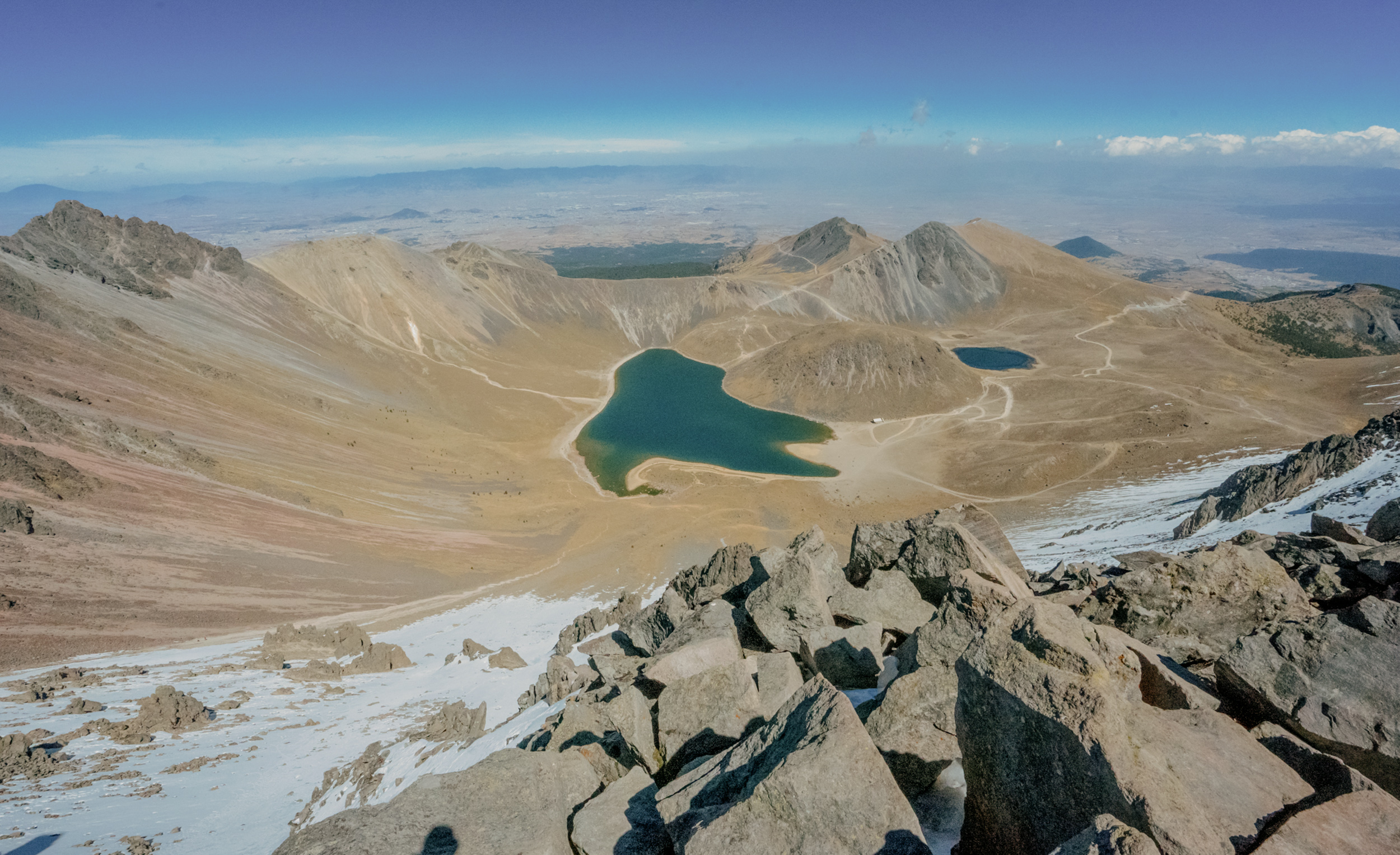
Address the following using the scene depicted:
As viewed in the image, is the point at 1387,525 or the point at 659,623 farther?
the point at 659,623

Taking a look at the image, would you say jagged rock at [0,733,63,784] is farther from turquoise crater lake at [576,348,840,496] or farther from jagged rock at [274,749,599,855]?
turquoise crater lake at [576,348,840,496]

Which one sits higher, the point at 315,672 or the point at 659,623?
the point at 659,623

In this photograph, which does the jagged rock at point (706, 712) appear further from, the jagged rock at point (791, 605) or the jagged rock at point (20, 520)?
the jagged rock at point (20, 520)

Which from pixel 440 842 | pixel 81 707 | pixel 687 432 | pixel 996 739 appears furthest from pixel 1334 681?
pixel 687 432

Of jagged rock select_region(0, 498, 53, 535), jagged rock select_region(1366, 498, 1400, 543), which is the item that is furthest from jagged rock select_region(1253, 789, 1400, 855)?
jagged rock select_region(0, 498, 53, 535)

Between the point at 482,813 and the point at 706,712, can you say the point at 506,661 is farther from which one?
the point at 706,712

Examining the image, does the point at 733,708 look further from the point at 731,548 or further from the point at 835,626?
the point at 731,548

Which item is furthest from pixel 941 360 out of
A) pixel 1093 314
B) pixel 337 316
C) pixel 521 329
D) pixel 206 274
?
pixel 206 274
